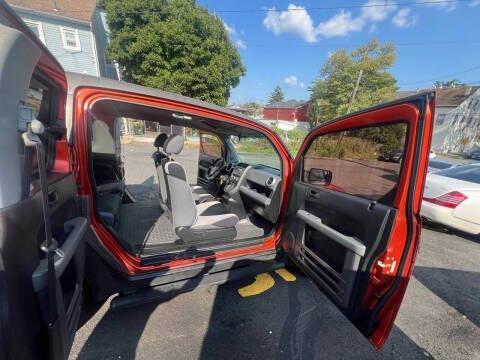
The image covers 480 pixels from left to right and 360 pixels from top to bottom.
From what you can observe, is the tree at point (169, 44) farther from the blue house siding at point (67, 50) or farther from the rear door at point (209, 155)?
the rear door at point (209, 155)

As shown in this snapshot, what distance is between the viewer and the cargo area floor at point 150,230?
2.19 meters

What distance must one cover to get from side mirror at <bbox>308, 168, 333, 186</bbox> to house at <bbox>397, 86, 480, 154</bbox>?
28.8m

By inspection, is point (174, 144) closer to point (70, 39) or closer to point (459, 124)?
point (70, 39)

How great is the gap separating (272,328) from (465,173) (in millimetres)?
4602

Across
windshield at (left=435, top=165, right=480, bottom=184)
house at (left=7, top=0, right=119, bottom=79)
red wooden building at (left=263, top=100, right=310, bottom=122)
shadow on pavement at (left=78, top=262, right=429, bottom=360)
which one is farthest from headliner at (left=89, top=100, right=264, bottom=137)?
red wooden building at (left=263, top=100, right=310, bottom=122)

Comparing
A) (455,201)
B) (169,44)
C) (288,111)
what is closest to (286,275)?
(455,201)

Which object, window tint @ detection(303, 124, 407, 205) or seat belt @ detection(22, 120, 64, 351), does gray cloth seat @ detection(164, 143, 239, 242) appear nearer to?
window tint @ detection(303, 124, 407, 205)

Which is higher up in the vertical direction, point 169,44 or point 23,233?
point 169,44

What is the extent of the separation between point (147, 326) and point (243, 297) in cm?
90

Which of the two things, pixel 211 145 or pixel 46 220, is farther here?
pixel 211 145

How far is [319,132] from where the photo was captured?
1919 mm

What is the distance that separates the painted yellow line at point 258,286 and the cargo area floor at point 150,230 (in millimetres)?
480

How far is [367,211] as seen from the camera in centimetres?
136

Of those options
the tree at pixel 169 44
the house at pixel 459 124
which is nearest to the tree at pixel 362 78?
the house at pixel 459 124
